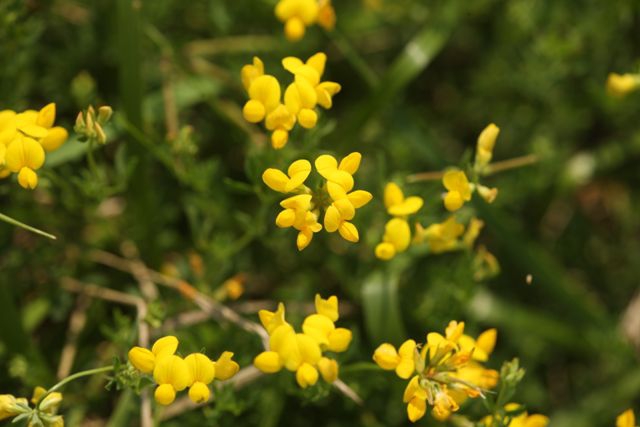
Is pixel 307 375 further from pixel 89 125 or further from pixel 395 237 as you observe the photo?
pixel 89 125

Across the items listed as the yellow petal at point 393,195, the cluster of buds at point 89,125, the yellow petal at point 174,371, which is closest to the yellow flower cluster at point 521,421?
the yellow petal at point 393,195

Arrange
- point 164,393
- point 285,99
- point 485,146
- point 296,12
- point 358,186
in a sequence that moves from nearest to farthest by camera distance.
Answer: point 164,393 → point 285,99 → point 485,146 → point 296,12 → point 358,186

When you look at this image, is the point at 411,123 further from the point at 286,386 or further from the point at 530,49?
the point at 286,386

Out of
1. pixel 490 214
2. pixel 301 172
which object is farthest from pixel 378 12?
pixel 301 172

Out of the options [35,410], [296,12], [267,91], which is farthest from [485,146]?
[35,410]

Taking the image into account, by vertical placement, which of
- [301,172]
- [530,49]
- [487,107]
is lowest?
[487,107]

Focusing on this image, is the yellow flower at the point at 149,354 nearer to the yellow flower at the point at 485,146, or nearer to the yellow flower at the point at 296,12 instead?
the yellow flower at the point at 485,146
